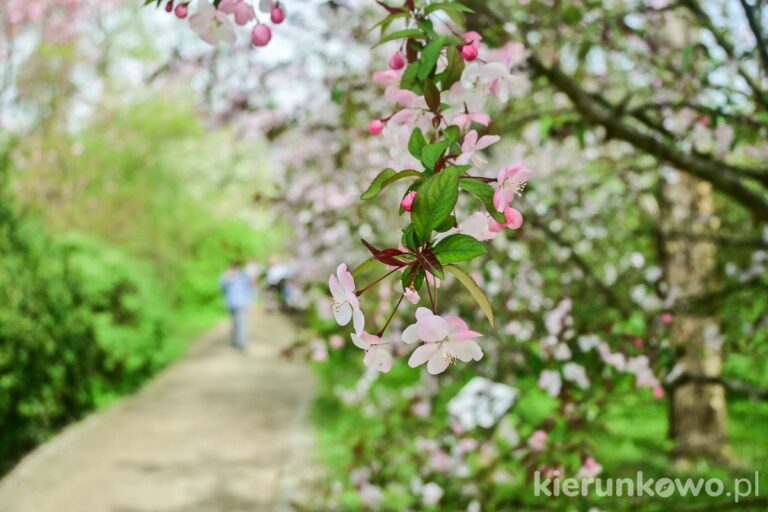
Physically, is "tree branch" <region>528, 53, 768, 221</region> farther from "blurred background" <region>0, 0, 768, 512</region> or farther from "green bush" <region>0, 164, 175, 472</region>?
"green bush" <region>0, 164, 175, 472</region>

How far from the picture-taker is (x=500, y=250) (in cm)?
425

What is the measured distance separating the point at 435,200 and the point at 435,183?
2 cm

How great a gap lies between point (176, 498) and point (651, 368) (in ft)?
11.9

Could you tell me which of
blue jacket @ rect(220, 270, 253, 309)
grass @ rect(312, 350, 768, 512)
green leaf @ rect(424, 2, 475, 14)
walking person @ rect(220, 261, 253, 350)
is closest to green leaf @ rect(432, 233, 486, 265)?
green leaf @ rect(424, 2, 475, 14)

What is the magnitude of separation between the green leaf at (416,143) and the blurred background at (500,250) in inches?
4.5

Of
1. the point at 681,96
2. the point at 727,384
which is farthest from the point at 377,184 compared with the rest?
the point at 681,96

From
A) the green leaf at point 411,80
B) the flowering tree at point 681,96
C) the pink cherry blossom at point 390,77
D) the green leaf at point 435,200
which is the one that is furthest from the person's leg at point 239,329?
the green leaf at point 435,200

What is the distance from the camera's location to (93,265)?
26.0 feet

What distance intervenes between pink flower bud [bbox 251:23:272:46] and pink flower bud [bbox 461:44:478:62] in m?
0.41

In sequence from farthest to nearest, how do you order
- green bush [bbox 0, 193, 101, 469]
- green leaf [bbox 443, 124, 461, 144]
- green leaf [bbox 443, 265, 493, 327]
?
green bush [bbox 0, 193, 101, 469], green leaf [bbox 443, 124, 461, 144], green leaf [bbox 443, 265, 493, 327]

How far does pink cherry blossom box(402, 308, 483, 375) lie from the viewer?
95 cm

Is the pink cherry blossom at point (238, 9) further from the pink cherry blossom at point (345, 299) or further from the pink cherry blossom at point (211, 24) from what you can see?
the pink cherry blossom at point (345, 299)

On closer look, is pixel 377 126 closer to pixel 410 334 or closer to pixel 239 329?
pixel 410 334

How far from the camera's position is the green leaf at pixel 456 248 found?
0.94m
